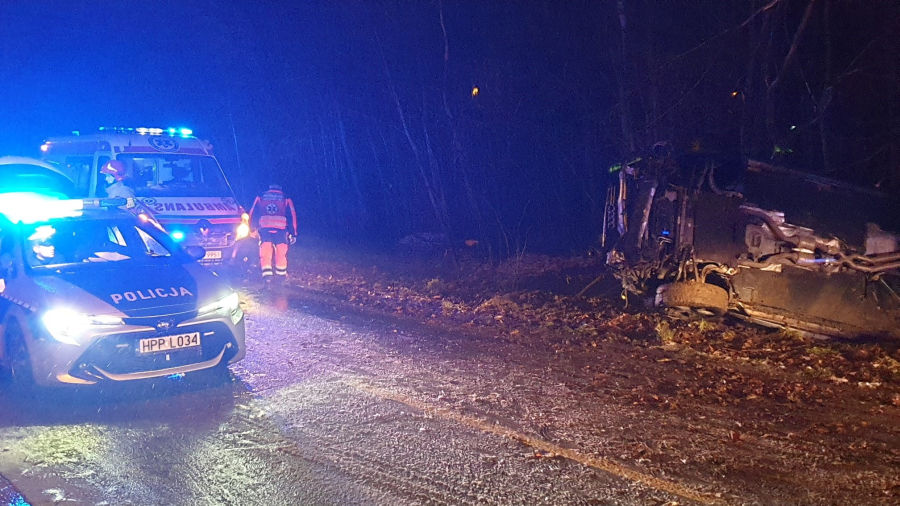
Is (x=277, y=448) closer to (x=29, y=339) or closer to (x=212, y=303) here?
(x=212, y=303)

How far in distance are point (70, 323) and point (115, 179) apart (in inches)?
235

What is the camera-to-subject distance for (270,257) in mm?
11391

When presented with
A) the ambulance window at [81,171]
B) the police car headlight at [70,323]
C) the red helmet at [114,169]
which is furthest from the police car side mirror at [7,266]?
the ambulance window at [81,171]

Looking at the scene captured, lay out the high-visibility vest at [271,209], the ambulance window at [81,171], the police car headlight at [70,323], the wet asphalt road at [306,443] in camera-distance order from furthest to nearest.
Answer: the high-visibility vest at [271,209] → the ambulance window at [81,171] → the police car headlight at [70,323] → the wet asphalt road at [306,443]

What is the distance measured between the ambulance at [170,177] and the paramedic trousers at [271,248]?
1.15 ft

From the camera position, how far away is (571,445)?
4.50 m

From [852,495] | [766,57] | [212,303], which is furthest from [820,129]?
[212,303]

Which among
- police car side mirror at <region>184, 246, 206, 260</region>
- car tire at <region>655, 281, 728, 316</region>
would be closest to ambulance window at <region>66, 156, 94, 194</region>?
police car side mirror at <region>184, 246, 206, 260</region>

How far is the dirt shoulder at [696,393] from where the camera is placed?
163 inches

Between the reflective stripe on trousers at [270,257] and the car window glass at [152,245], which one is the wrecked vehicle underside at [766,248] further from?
the reflective stripe on trousers at [270,257]

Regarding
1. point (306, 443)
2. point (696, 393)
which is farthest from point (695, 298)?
point (306, 443)

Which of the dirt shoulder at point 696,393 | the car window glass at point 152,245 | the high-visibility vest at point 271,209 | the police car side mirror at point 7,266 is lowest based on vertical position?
the dirt shoulder at point 696,393

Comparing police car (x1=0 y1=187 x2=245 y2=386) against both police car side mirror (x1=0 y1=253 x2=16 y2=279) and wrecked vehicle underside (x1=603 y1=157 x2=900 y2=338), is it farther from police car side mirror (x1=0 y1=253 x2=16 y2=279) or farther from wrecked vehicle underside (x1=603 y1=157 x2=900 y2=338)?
wrecked vehicle underside (x1=603 y1=157 x2=900 y2=338)

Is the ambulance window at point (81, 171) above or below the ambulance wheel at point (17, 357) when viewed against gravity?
above
